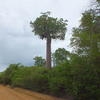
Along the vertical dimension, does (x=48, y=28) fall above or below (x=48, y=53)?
above

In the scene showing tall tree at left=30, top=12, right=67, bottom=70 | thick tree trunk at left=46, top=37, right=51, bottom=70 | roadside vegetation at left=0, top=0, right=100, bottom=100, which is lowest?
roadside vegetation at left=0, top=0, right=100, bottom=100

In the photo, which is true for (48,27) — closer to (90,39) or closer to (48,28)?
(48,28)

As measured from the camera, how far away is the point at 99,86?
23.0ft

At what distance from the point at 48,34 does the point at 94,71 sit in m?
16.7

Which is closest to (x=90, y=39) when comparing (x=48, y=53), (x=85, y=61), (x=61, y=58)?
(x=85, y=61)

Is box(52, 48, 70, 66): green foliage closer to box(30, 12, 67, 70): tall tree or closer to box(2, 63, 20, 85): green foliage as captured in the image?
box(30, 12, 67, 70): tall tree

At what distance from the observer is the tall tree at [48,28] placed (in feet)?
74.5

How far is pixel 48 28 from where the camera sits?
74.6ft

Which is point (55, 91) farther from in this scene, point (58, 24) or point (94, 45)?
point (58, 24)

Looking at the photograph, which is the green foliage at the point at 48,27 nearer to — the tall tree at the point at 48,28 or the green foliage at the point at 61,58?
the tall tree at the point at 48,28

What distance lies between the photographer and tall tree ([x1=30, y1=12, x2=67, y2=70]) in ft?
74.5

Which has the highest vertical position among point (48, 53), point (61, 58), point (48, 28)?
point (48, 28)

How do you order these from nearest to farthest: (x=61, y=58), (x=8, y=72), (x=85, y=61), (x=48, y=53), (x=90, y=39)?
(x=90, y=39)
(x=85, y=61)
(x=61, y=58)
(x=48, y=53)
(x=8, y=72)

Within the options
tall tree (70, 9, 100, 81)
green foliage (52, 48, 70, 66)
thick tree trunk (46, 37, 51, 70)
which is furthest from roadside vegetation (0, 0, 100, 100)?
thick tree trunk (46, 37, 51, 70)
